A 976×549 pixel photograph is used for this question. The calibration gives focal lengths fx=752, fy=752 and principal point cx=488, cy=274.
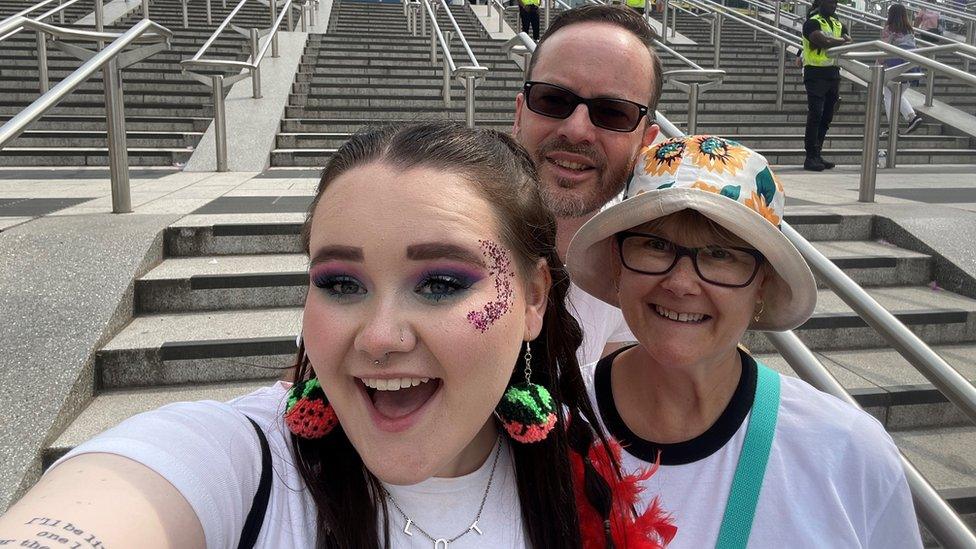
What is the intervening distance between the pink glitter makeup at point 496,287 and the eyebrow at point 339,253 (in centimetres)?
18

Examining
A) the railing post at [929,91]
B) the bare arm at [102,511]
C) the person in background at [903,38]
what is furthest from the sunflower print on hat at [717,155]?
the person in background at [903,38]

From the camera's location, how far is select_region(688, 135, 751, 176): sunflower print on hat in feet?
→ 4.83

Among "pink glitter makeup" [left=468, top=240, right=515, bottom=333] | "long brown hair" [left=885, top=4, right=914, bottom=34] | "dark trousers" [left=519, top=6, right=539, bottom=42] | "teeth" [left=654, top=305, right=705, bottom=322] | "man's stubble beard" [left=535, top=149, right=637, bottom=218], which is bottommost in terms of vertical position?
"teeth" [left=654, top=305, right=705, bottom=322]

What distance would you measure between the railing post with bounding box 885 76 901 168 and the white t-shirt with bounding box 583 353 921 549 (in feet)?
24.0

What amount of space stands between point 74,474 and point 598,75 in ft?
5.95

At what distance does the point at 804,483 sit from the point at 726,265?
0.42m

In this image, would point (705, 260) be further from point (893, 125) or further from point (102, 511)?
point (893, 125)

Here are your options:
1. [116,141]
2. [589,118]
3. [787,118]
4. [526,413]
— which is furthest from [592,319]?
[787,118]

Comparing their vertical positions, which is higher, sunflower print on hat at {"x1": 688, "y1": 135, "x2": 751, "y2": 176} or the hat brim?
sunflower print on hat at {"x1": 688, "y1": 135, "x2": 751, "y2": 176}

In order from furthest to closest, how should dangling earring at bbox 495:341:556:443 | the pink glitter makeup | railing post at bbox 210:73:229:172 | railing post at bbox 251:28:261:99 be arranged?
railing post at bbox 251:28:261:99 → railing post at bbox 210:73:229:172 → dangling earring at bbox 495:341:556:443 → the pink glitter makeup

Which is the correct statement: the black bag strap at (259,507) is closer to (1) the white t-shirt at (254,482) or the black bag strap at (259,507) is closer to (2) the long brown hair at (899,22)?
(1) the white t-shirt at (254,482)

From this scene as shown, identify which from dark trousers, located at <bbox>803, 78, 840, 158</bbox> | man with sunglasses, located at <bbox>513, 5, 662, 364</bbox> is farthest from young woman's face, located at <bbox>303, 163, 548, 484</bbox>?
dark trousers, located at <bbox>803, 78, 840, 158</bbox>

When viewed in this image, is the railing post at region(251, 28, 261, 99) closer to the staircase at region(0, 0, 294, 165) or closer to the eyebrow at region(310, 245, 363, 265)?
the staircase at region(0, 0, 294, 165)

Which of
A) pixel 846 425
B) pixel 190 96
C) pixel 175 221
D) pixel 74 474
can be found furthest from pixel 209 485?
pixel 190 96
